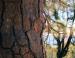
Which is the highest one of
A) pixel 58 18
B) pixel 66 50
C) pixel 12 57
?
pixel 12 57

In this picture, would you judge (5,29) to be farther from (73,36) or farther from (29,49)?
(73,36)

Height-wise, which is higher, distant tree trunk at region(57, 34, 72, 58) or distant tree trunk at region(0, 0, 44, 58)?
distant tree trunk at region(0, 0, 44, 58)

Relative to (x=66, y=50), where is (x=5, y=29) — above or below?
above

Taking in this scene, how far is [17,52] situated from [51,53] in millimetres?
→ 3557

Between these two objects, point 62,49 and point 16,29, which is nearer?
point 16,29

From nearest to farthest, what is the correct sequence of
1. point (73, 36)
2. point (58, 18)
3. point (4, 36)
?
point (4, 36) → point (58, 18) → point (73, 36)

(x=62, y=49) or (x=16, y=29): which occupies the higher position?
(x=16, y=29)

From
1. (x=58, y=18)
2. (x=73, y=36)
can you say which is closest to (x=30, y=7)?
(x=58, y=18)

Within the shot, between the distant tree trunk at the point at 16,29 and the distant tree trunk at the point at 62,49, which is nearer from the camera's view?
the distant tree trunk at the point at 16,29

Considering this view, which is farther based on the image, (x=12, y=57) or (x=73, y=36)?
(x=73, y=36)

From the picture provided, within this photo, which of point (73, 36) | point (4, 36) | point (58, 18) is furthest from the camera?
point (73, 36)

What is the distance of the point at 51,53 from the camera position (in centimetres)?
409

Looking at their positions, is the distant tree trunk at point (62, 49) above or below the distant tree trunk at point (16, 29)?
below

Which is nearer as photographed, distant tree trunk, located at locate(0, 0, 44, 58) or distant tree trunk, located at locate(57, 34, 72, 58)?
distant tree trunk, located at locate(0, 0, 44, 58)
